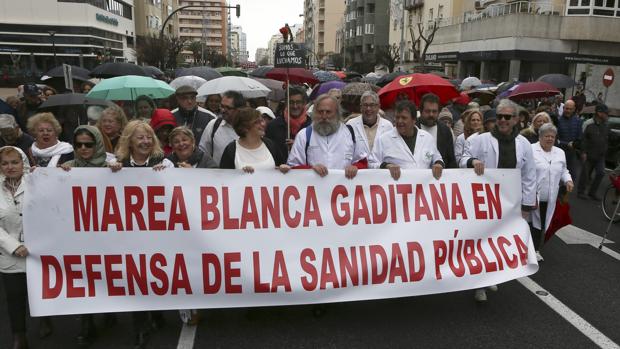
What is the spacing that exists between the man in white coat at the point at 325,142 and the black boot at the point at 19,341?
2518mm

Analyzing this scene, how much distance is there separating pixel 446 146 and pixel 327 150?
1.39 metres

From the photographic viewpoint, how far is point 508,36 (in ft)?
110

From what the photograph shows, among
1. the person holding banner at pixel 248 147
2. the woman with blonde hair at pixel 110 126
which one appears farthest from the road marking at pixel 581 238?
the woman with blonde hair at pixel 110 126

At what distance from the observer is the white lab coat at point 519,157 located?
519cm

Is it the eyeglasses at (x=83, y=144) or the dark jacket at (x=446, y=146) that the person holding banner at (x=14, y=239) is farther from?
the dark jacket at (x=446, y=146)

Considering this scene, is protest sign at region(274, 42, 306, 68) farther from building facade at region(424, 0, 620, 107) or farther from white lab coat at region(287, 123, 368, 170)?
building facade at region(424, 0, 620, 107)

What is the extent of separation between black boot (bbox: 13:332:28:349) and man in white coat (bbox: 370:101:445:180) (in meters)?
3.23

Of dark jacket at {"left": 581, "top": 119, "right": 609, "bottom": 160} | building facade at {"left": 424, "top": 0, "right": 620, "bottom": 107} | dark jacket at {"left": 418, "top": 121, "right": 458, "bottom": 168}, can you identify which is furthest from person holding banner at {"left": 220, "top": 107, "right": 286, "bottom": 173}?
building facade at {"left": 424, "top": 0, "right": 620, "bottom": 107}

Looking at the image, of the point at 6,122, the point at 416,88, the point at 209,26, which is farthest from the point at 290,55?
the point at 209,26

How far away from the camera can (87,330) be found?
13.4 feet

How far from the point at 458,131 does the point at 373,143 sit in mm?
2862

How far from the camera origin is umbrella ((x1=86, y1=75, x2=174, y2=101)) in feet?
26.4

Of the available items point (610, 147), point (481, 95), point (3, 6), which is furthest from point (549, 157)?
point (3, 6)

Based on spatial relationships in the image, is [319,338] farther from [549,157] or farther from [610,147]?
[610,147]
